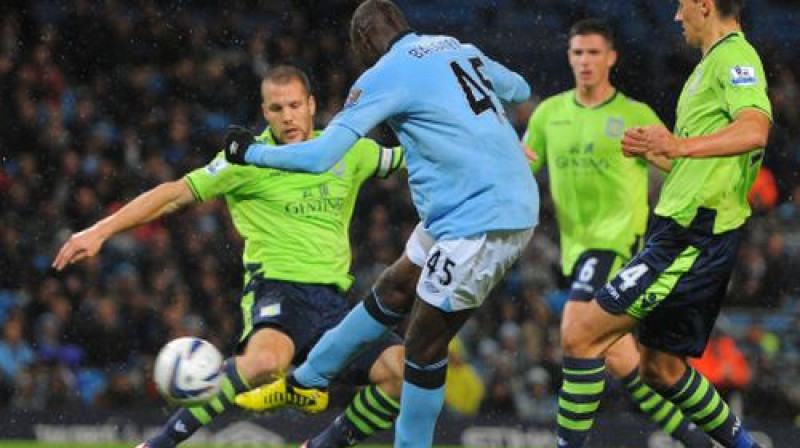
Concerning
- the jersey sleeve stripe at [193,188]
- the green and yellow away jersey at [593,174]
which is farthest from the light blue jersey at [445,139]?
the green and yellow away jersey at [593,174]

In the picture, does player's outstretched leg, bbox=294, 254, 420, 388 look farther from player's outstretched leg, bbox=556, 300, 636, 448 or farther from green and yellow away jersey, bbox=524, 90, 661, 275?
green and yellow away jersey, bbox=524, 90, 661, 275

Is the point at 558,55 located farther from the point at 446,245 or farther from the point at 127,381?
the point at 446,245

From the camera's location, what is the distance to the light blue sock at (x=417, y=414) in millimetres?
5984

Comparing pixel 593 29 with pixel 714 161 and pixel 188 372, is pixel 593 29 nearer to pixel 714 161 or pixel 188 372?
pixel 714 161

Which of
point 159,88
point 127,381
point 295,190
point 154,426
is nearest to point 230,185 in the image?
point 295,190

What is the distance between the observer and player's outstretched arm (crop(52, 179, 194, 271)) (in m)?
6.46

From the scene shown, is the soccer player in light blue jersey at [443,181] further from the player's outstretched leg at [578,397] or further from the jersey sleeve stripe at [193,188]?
the jersey sleeve stripe at [193,188]

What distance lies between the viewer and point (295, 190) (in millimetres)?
7504

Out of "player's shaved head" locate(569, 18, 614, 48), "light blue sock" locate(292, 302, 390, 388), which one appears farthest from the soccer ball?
"player's shaved head" locate(569, 18, 614, 48)

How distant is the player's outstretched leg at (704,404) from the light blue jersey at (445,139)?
1145mm

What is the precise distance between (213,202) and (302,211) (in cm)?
619

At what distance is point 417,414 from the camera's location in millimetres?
5996

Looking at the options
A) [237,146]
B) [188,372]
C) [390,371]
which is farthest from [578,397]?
[237,146]

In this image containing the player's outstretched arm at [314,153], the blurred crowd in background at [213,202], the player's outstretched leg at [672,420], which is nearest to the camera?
the player's outstretched arm at [314,153]
